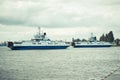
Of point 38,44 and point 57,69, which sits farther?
point 38,44

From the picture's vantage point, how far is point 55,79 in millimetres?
35656

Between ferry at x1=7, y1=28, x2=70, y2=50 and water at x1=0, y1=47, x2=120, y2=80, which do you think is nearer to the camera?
water at x1=0, y1=47, x2=120, y2=80

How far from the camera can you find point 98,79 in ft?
115

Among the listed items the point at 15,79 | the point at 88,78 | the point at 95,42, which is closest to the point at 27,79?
the point at 15,79

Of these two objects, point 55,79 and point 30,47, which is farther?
point 30,47

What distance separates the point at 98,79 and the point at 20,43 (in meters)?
126

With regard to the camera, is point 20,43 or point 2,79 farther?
point 20,43

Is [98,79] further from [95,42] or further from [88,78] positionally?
[95,42]

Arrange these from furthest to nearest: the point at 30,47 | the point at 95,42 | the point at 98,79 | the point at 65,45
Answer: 1. the point at 95,42
2. the point at 65,45
3. the point at 30,47
4. the point at 98,79

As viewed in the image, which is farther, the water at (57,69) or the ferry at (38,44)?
the ferry at (38,44)

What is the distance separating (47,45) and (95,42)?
159 feet

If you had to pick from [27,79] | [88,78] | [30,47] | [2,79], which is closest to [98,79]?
[88,78]

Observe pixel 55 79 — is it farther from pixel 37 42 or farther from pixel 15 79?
pixel 37 42

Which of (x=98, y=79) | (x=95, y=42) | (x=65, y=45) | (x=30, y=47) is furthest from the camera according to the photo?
(x=95, y=42)
